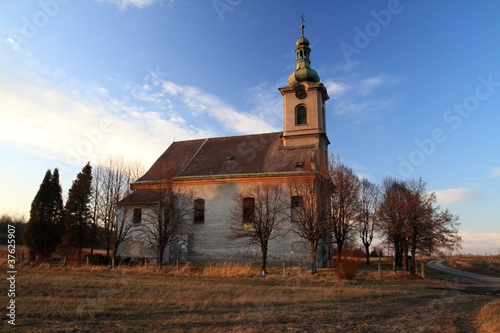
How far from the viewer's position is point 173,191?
29.6 meters

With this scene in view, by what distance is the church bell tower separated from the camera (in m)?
30.0

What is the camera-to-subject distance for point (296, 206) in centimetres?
2638

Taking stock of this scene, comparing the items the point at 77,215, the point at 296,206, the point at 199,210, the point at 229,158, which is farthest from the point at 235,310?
the point at 77,215

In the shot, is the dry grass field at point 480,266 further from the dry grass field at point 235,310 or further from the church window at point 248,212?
the dry grass field at point 235,310

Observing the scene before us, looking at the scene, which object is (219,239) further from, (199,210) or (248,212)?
(248,212)

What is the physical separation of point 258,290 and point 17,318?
860 centimetres

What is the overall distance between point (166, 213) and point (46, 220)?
1194 centimetres

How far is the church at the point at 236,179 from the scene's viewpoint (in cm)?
2747

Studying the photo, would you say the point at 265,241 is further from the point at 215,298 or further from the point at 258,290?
the point at 215,298

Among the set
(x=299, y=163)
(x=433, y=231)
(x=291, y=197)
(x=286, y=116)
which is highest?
(x=286, y=116)

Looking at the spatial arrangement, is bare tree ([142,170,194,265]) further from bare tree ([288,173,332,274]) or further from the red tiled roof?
bare tree ([288,173,332,274])

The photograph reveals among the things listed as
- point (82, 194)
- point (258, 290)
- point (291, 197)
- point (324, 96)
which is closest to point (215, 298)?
point (258, 290)

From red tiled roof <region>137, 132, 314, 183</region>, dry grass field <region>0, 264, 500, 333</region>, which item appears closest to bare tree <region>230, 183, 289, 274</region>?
red tiled roof <region>137, 132, 314, 183</region>

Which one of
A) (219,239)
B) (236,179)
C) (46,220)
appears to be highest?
(236,179)
